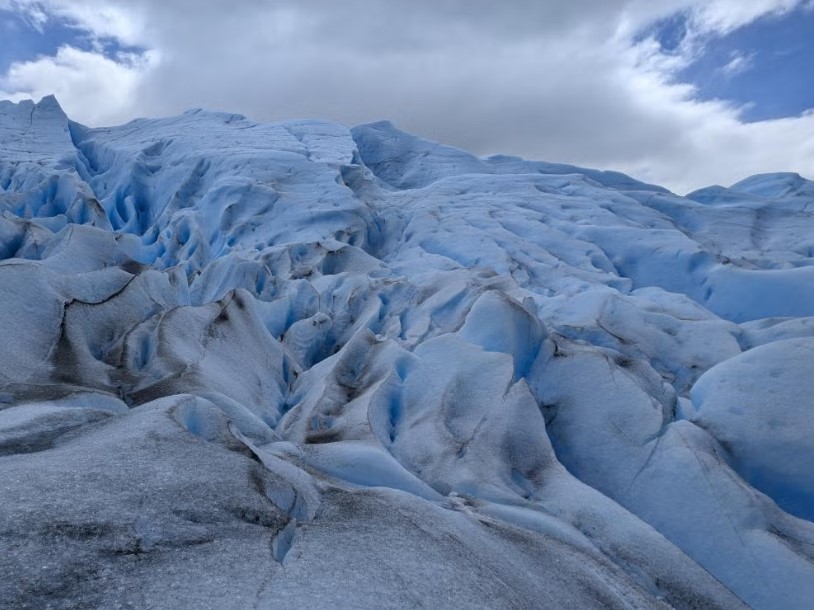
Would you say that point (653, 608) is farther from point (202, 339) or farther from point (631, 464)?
point (202, 339)

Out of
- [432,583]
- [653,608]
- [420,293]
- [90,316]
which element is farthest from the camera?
[420,293]

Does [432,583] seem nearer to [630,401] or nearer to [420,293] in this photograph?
[630,401]

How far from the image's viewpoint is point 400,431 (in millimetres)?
6137

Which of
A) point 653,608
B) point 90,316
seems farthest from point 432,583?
point 90,316

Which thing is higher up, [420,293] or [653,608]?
[420,293]

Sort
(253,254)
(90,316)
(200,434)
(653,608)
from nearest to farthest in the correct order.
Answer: (653,608) < (200,434) < (90,316) < (253,254)

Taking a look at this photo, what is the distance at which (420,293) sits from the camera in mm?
10328

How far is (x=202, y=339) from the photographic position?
712 centimetres

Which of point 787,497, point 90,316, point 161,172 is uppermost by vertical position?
point 161,172

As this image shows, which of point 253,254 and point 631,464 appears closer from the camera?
point 631,464

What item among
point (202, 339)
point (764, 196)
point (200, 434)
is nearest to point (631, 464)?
point (200, 434)

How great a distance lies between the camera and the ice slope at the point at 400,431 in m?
2.99

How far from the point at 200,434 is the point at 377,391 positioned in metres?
2.35

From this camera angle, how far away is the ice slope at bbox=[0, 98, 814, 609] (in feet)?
9.80
